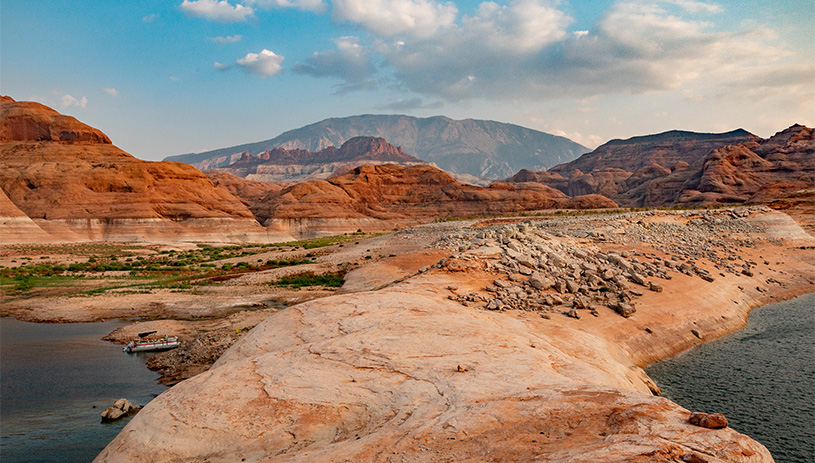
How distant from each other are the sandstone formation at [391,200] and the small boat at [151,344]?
269 ft

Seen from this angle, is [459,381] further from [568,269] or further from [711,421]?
[568,269]

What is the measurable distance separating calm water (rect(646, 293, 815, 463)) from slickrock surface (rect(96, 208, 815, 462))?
107 cm

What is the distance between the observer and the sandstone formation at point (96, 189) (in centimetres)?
7662

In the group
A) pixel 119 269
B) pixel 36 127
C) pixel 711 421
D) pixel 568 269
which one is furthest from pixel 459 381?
pixel 36 127

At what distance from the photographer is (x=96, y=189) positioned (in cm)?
8188

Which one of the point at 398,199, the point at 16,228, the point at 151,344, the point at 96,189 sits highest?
the point at 96,189

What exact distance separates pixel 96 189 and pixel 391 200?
71.6 meters

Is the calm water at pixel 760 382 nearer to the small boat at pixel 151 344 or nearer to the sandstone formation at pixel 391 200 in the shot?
the small boat at pixel 151 344

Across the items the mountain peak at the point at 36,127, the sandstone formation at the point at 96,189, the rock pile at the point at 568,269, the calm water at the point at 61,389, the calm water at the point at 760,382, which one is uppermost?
the mountain peak at the point at 36,127

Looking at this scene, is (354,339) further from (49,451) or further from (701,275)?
(701,275)

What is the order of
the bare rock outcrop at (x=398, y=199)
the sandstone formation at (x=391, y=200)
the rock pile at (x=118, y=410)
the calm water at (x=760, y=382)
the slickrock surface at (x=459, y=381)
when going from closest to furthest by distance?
the slickrock surface at (x=459, y=381) → the calm water at (x=760, y=382) → the rock pile at (x=118, y=410) → the sandstone formation at (x=391, y=200) → the bare rock outcrop at (x=398, y=199)

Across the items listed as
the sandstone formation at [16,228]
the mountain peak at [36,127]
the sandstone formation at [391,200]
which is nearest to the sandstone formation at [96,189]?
the mountain peak at [36,127]

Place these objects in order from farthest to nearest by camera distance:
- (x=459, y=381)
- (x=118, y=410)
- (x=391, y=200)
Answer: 1. (x=391, y=200)
2. (x=118, y=410)
3. (x=459, y=381)

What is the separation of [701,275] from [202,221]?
258 feet
